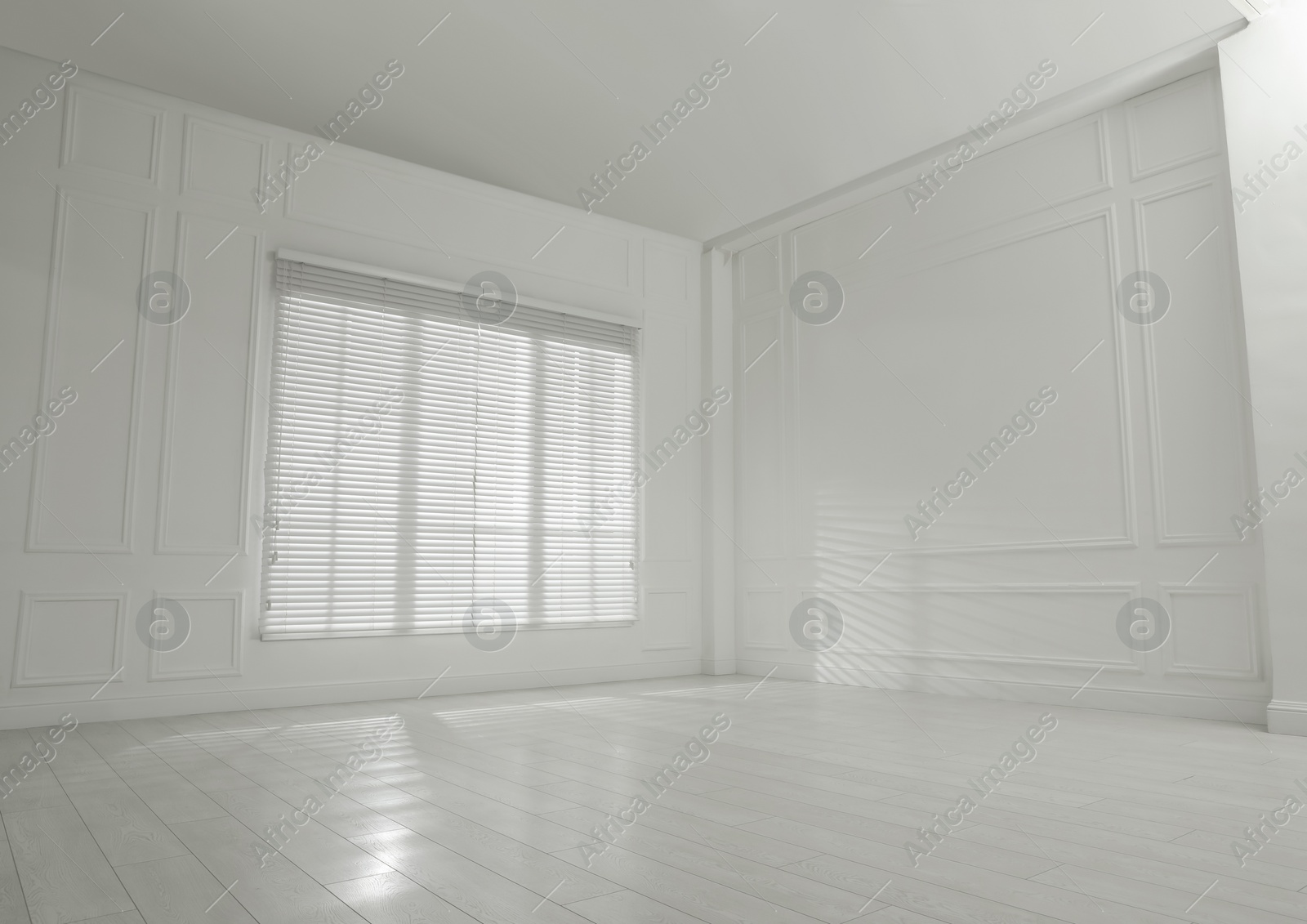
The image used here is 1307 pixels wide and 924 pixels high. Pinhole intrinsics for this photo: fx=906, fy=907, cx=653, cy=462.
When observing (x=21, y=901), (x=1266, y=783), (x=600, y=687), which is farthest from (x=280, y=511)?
(x=1266, y=783)

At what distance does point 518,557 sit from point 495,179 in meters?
2.63

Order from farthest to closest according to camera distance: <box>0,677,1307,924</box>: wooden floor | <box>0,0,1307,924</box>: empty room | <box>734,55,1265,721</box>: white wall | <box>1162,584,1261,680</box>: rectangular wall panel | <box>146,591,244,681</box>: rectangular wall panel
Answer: <box>146,591,244,681</box>: rectangular wall panel → <box>734,55,1265,721</box>: white wall → <box>1162,584,1261,680</box>: rectangular wall panel → <box>0,0,1307,924</box>: empty room → <box>0,677,1307,924</box>: wooden floor

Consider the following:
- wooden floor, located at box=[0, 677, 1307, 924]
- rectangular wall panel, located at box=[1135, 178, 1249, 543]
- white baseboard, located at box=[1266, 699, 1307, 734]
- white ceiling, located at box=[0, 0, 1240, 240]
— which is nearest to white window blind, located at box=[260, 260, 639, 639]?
white ceiling, located at box=[0, 0, 1240, 240]

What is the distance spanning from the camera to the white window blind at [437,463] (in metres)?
5.41

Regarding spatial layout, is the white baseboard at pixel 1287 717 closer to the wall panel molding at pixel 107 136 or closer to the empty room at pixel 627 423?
the empty room at pixel 627 423

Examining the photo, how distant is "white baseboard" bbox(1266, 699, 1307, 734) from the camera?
4.07m

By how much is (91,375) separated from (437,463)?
1.98 meters

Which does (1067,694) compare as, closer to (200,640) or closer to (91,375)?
(200,640)

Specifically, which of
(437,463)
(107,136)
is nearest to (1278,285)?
(437,463)

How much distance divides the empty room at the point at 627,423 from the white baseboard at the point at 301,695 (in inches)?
1.2

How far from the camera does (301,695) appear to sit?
5246 mm

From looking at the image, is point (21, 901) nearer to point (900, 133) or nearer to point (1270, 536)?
point (1270, 536)

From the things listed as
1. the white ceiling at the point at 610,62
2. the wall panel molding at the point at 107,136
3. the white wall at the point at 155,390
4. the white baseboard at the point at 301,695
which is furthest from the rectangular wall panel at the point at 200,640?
the white ceiling at the point at 610,62

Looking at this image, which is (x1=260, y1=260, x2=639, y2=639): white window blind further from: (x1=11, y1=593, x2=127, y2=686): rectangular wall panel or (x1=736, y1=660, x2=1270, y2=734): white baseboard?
(x1=736, y1=660, x2=1270, y2=734): white baseboard
